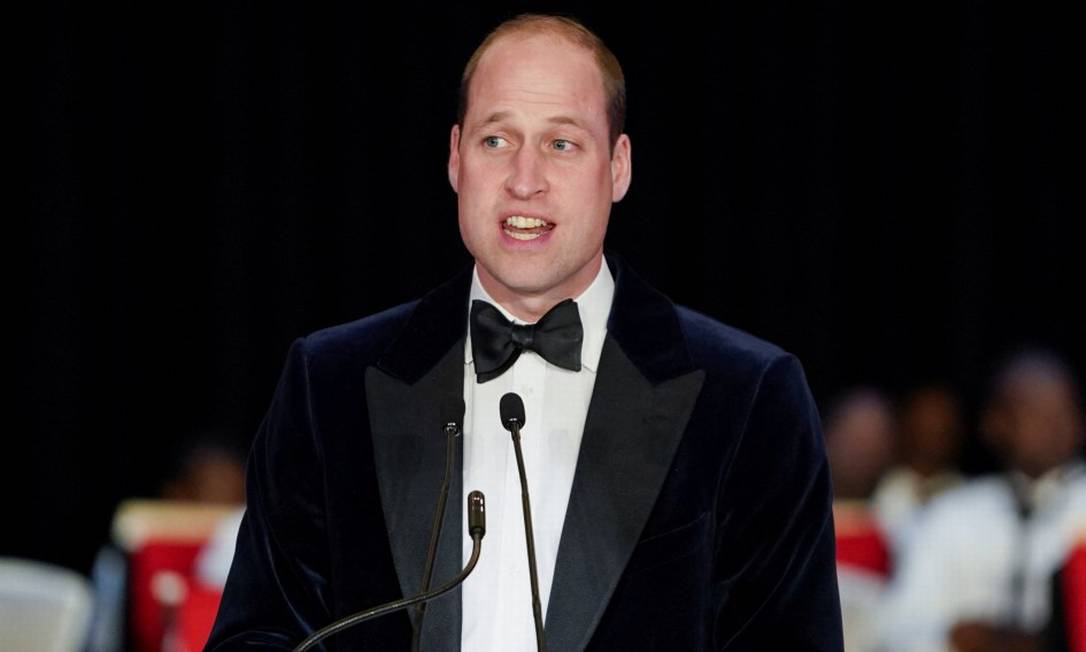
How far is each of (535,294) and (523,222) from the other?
0.39 ft

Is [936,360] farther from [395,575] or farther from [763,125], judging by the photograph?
[395,575]

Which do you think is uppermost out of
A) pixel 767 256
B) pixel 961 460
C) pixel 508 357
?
pixel 508 357

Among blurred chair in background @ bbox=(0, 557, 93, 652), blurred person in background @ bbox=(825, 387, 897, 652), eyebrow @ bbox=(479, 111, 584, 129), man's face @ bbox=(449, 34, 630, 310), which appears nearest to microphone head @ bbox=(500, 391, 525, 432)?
man's face @ bbox=(449, 34, 630, 310)

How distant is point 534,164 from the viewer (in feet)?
6.15

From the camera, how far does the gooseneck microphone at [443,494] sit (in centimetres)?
163

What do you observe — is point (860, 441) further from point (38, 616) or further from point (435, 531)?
point (435, 531)

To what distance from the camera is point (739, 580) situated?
70.6 inches

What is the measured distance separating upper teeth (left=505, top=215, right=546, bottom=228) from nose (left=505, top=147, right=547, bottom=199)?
0.09ft

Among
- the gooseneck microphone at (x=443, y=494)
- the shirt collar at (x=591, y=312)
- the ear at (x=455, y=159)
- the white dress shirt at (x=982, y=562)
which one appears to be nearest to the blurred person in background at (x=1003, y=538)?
the white dress shirt at (x=982, y=562)

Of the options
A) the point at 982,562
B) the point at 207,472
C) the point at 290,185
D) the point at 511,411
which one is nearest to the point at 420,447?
the point at 511,411

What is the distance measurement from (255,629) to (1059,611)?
2.91m

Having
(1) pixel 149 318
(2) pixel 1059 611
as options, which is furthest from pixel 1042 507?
(1) pixel 149 318

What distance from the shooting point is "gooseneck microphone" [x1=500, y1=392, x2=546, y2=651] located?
62.0 inches

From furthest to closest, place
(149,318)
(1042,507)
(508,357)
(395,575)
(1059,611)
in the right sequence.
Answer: (149,318) → (1042,507) → (1059,611) → (508,357) → (395,575)
